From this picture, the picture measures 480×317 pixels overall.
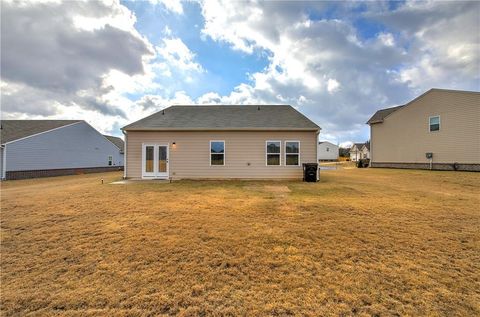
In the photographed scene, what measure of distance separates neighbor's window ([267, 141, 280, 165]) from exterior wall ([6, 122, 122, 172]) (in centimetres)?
1932

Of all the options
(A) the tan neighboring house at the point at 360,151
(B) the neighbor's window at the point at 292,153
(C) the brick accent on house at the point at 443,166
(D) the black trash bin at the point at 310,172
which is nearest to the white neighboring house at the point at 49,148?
(B) the neighbor's window at the point at 292,153

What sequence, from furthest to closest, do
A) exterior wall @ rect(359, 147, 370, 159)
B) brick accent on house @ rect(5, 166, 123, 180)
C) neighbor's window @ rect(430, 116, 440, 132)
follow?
exterior wall @ rect(359, 147, 370, 159)
neighbor's window @ rect(430, 116, 440, 132)
brick accent on house @ rect(5, 166, 123, 180)

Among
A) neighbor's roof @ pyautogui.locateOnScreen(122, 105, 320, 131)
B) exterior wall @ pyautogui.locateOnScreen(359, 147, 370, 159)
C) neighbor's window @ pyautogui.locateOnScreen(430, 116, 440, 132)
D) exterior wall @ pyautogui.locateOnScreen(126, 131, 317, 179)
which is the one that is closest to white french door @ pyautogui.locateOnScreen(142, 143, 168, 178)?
exterior wall @ pyautogui.locateOnScreen(126, 131, 317, 179)

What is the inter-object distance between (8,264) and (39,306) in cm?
Answer: 156

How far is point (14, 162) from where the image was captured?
15.8 metres

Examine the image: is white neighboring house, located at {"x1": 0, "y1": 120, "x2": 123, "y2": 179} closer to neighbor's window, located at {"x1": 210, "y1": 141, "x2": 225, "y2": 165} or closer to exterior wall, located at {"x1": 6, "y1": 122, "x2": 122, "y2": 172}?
exterior wall, located at {"x1": 6, "y1": 122, "x2": 122, "y2": 172}

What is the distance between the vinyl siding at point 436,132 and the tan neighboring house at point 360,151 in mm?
31488

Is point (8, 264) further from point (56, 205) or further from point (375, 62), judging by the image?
point (375, 62)

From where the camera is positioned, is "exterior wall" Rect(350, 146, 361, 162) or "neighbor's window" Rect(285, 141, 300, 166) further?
"exterior wall" Rect(350, 146, 361, 162)

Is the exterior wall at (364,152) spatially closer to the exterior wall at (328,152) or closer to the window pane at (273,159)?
the exterior wall at (328,152)

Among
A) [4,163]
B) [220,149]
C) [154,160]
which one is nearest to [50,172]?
[4,163]

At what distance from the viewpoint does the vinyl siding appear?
16.0m

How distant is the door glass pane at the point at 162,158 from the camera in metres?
12.6

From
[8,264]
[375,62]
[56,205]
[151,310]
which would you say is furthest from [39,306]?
[375,62]
